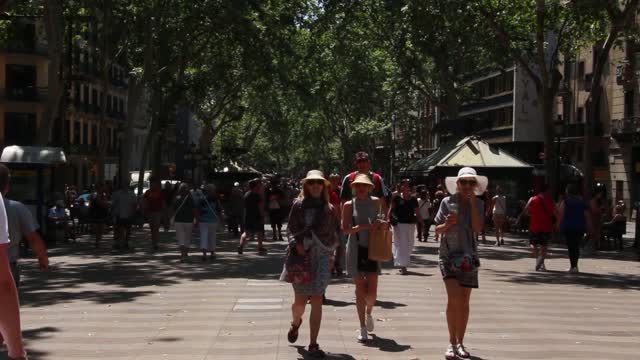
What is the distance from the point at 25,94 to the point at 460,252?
5286cm

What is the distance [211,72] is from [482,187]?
34033mm

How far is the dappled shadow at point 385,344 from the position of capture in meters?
8.70

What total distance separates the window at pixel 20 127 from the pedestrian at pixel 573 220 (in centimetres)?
4573

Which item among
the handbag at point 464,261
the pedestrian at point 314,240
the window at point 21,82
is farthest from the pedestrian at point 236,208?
the window at point 21,82

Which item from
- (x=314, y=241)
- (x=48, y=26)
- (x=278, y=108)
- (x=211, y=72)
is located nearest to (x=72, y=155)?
(x=278, y=108)

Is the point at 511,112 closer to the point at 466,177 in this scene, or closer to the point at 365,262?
the point at 365,262

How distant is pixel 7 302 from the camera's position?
5.88m

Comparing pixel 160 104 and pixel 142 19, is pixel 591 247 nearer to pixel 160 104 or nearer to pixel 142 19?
pixel 142 19

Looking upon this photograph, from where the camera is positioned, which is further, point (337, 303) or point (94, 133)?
point (94, 133)

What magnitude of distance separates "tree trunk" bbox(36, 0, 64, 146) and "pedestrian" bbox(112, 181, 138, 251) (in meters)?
4.95

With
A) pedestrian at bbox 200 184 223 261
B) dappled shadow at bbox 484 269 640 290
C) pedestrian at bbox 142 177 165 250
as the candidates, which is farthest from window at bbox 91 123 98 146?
dappled shadow at bbox 484 269 640 290

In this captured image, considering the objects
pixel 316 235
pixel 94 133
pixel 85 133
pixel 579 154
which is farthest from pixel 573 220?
pixel 94 133

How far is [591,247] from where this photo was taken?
76.7 feet

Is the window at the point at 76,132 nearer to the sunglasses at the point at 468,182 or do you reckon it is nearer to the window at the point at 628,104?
the window at the point at 628,104
